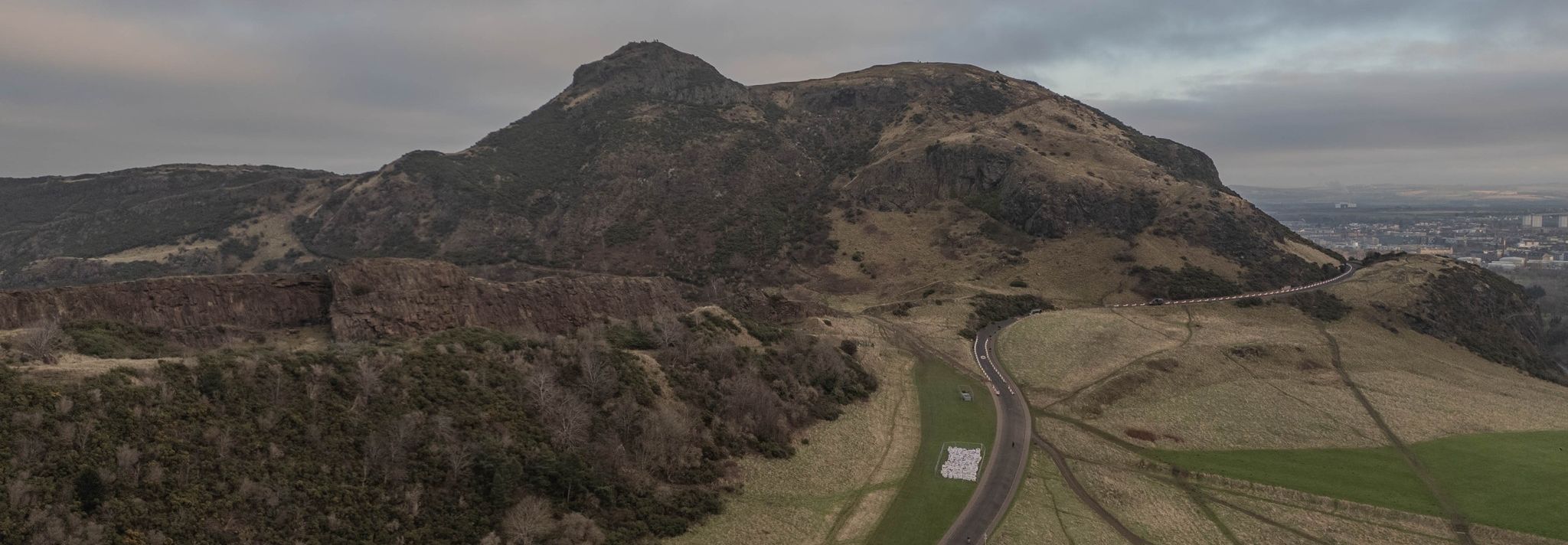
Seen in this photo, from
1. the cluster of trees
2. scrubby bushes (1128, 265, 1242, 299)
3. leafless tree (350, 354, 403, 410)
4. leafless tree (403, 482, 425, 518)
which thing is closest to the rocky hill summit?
scrubby bushes (1128, 265, 1242, 299)

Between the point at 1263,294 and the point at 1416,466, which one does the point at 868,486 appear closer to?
the point at 1416,466

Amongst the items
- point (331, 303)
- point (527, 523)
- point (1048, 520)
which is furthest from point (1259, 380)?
point (331, 303)

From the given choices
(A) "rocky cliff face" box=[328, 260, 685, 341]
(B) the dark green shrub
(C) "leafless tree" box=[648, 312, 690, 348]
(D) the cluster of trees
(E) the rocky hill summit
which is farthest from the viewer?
(E) the rocky hill summit

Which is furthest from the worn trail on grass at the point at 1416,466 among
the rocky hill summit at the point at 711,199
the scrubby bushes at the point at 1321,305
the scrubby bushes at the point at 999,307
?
the rocky hill summit at the point at 711,199

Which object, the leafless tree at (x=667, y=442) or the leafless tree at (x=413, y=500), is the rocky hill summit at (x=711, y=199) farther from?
the leafless tree at (x=413, y=500)

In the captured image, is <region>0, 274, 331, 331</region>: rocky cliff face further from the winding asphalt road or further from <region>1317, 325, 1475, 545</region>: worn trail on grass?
<region>1317, 325, 1475, 545</region>: worn trail on grass

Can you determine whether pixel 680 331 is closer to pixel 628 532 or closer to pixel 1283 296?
pixel 628 532

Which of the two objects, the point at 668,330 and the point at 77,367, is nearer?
the point at 77,367
